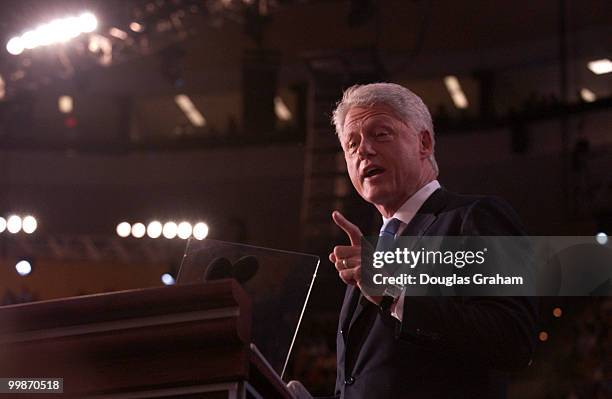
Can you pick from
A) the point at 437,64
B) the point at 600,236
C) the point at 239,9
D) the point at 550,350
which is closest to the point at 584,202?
the point at 600,236

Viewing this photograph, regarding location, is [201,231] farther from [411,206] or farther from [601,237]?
[411,206]

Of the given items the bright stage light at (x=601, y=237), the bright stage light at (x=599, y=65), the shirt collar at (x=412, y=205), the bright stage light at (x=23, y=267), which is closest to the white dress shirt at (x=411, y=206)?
the shirt collar at (x=412, y=205)

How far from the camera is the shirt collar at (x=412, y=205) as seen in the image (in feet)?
6.12

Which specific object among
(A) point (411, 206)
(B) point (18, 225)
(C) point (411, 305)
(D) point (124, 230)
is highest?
(D) point (124, 230)

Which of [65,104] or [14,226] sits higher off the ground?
[65,104]

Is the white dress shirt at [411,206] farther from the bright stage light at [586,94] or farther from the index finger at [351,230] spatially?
the bright stage light at [586,94]

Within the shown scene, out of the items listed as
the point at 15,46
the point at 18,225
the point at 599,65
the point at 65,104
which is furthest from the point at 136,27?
the point at 65,104

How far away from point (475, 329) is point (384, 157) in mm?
509

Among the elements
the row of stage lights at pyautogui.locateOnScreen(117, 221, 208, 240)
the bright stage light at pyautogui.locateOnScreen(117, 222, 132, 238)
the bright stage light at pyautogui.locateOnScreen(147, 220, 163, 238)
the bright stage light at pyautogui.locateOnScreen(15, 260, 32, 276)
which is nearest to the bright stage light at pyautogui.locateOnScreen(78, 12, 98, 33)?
the bright stage light at pyautogui.locateOnScreen(15, 260, 32, 276)

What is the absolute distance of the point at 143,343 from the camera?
1.12 meters

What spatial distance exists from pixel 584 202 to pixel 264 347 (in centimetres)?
889

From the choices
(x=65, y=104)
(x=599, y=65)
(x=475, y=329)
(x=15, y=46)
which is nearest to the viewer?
(x=475, y=329)

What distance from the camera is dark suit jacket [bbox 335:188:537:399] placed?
1513mm

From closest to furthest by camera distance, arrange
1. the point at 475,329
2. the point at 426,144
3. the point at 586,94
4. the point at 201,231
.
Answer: the point at 475,329
the point at 426,144
the point at 201,231
the point at 586,94
